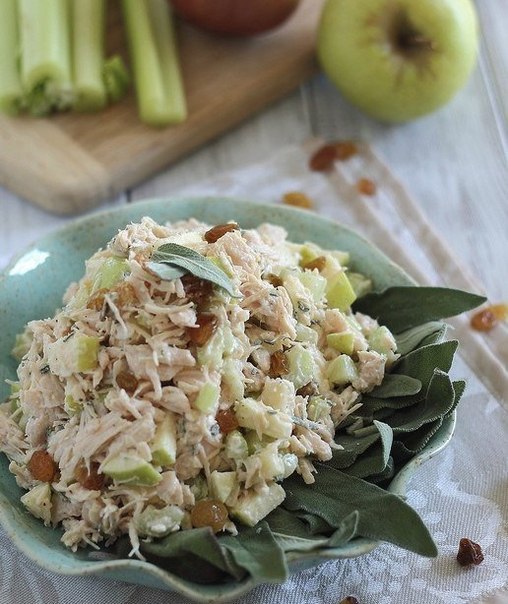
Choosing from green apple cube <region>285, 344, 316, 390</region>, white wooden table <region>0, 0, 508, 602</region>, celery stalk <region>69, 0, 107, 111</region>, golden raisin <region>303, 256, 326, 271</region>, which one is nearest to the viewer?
green apple cube <region>285, 344, 316, 390</region>

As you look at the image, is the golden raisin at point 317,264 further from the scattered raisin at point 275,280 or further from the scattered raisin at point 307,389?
the scattered raisin at point 307,389

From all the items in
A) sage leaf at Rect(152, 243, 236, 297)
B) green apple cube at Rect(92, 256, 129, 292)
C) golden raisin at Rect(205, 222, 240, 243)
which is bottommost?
golden raisin at Rect(205, 222, 240, 243)

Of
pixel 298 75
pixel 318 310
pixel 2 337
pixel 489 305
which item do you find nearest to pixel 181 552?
pixel 318 310

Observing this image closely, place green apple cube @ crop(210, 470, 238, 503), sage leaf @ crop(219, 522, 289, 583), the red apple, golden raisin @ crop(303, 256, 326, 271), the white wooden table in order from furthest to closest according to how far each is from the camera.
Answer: the red apple < the white wooden table < golden raisin @ crop(303, 256, 326, 271) < green apple cube @ crop(210, 470, 238, 503) < sage leaf @ crop(219, 522, 289, 583)

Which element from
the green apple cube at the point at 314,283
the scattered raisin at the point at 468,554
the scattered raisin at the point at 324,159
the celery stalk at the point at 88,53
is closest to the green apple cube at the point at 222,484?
the green apple cube at the point at 314,283

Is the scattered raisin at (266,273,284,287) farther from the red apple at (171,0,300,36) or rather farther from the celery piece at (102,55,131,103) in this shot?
the red apple at (171,0,300,36)

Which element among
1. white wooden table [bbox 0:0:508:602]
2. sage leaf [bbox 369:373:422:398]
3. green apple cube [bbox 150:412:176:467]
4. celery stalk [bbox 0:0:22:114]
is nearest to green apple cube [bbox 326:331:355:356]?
sage leaf [bbox 369:373:422:398]

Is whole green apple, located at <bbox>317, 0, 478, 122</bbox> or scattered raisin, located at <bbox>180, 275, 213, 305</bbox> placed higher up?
scattered raisin, located at <bbox>180, 275, 213, 305</bbox>
